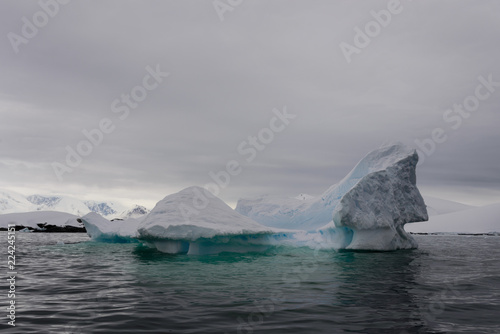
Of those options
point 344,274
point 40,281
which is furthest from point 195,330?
point 344,274

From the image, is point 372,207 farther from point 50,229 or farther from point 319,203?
point 50,229

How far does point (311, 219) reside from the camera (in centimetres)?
3084

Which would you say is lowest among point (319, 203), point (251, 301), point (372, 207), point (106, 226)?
point (251, 301)

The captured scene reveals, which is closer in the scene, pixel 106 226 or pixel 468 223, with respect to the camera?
pixel 106 226

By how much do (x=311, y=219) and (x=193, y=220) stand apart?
47.1ft

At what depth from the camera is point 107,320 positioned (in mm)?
6367

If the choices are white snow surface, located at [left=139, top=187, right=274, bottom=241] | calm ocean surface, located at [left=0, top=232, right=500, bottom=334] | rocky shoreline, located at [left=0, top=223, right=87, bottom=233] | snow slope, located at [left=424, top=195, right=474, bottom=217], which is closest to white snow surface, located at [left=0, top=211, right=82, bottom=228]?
rocky shoreline, located at [left=0, top=223, right=87, bottom=233]

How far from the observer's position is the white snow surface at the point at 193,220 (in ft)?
59.9

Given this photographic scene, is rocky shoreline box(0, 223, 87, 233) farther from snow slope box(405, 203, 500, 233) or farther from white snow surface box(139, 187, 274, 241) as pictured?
snow slope box(405, 203, 500, 233)

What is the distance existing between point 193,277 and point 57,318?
523 centimetres

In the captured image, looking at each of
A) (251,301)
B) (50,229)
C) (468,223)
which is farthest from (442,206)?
(251,301)

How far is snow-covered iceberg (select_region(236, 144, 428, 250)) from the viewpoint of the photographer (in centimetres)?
2256

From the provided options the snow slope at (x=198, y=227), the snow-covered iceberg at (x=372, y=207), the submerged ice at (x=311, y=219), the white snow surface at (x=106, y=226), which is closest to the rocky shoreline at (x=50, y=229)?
the white snow surface at (x=106, y=226)

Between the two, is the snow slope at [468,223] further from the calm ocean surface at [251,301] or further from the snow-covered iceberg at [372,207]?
the calm ocean surface at [251,301]
